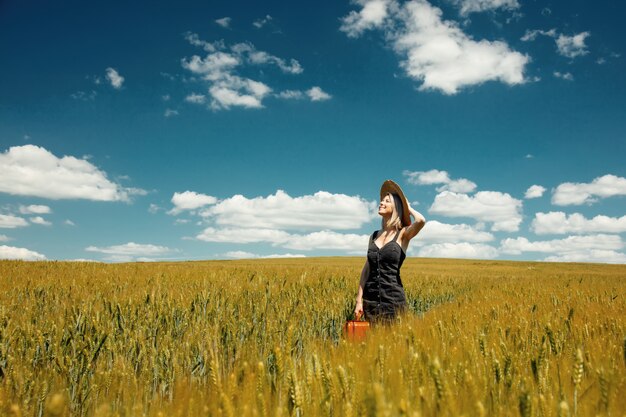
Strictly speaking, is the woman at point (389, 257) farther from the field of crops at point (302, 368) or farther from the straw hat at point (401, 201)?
the field of crops at point (302, 368)

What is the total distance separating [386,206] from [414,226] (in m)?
0.42

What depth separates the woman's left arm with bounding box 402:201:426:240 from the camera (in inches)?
205

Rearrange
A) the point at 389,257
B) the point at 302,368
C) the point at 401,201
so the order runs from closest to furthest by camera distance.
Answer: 1. the point at 302,368
2. the point at 389,257
3. the point at 401,201

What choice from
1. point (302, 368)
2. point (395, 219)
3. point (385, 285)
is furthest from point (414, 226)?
point (302, 368)

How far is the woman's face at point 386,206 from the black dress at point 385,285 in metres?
0.29

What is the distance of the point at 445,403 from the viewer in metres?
1.39

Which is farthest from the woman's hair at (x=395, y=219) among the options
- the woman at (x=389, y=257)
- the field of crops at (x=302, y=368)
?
the field of crops at (x=302, y=368)

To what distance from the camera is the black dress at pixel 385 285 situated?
5.21m

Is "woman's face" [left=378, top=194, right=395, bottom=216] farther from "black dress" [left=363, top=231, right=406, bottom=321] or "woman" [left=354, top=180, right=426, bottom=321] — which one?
"black dress" [left=363, top=231, right=406, bottom=321]

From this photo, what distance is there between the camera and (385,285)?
530cm

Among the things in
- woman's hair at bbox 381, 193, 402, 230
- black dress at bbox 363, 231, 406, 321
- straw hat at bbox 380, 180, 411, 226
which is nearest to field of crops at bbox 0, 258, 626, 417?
black dress at bbox 363, 231, 406, 321

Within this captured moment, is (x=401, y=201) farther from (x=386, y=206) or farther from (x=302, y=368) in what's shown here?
(x=302, y=368)

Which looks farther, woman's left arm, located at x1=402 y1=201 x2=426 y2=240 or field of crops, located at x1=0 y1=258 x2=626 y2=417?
woman's left arm, located at x1=402 y1=201 x2=426 y2=240

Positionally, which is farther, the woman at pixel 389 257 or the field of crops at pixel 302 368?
the woman at pixel 389 257
